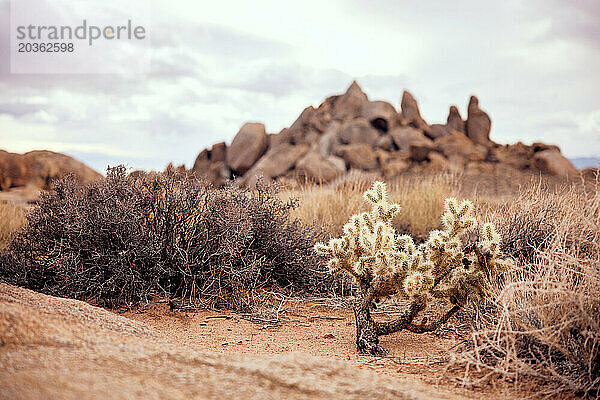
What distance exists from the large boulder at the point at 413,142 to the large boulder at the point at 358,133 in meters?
1.15

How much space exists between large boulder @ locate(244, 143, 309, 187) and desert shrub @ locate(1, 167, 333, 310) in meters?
21.5

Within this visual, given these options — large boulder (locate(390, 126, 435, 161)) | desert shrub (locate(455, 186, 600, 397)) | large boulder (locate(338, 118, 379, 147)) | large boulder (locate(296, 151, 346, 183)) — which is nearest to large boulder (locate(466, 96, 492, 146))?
large boulder (locate(390, 126, 435, 161))

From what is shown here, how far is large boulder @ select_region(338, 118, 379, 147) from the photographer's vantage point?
29125mm

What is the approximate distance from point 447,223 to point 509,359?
915 mm

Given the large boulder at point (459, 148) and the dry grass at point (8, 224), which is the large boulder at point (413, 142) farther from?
the dry grass at point (8, 224)

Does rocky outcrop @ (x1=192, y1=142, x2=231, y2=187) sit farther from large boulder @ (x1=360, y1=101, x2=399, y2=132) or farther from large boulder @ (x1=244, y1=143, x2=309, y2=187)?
large boulder @ (x1=360, y1=101, x2=399, y2=132)

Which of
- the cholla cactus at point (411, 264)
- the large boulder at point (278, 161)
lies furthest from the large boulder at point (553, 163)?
the cholla cactus at point (411, 264)

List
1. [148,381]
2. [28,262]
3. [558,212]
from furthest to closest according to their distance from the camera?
[558,212] < [28,262] < [148,381]

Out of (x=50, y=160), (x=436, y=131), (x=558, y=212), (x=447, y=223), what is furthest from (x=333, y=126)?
(x=447, y=223)

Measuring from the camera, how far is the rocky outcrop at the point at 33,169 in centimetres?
1578

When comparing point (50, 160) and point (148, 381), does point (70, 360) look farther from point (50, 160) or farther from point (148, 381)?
point (50, 160)

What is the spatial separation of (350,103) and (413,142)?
7643mm

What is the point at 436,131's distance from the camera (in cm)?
3028

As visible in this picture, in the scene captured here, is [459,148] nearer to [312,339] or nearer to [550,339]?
[312,339]
